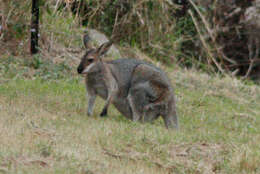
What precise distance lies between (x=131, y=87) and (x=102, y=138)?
1.84m

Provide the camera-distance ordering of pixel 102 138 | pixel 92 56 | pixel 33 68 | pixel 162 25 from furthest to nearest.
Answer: pixel 162 25, pixel 33 68, pixel 92 56, pixel 102 138

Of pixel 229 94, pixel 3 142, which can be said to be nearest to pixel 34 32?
pixel 229 94

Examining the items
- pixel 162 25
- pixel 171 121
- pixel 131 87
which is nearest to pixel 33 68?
pixel 131 87

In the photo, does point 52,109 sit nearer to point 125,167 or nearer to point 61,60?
point 125,167

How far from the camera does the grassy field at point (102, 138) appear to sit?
5.19m

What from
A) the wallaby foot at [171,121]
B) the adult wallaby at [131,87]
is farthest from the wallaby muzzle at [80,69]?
the wallaby foot at [171,121]

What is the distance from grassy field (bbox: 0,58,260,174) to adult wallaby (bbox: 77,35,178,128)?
29 cm

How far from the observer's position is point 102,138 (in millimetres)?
6320

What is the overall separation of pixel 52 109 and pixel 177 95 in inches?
139

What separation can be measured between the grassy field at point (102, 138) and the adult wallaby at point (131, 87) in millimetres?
292

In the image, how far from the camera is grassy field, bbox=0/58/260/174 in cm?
519

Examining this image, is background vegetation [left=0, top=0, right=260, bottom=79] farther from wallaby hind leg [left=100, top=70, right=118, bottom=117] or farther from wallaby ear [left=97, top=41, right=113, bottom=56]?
wallaby hind leg [left=100, top=70, right=118, bottom=117]

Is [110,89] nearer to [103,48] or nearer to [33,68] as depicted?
[103,48]

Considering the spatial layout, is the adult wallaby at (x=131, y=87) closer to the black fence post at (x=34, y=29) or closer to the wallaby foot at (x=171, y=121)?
the wallaby foot at (x=171, y=121)
